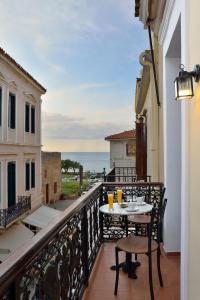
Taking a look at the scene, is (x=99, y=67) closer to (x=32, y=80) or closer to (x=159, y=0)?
(x=32, y=80)

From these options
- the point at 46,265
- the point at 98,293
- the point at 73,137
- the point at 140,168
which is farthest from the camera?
the point at 73,137

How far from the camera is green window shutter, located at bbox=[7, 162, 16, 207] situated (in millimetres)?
10108

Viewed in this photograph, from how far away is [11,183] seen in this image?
407 inches

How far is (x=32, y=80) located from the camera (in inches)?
454

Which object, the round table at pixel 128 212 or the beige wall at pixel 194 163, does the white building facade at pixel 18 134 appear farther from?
the beige wall at pixel 194 163

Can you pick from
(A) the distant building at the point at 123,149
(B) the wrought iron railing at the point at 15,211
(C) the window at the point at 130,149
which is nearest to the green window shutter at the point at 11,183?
(B) the wrought iron railing at the point at 15,211

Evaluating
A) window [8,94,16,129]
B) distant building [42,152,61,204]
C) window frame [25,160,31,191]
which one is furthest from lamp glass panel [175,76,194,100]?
distant building [42,152,61,204]

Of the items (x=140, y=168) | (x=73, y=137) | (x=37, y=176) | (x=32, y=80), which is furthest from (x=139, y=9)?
(x=73, y=137)

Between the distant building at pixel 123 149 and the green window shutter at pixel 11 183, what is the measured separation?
949 cm

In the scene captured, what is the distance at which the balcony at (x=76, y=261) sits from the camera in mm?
1299

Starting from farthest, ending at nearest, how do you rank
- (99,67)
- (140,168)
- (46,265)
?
(99,67), (140,168), (46,265)

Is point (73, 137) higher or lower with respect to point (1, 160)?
higher

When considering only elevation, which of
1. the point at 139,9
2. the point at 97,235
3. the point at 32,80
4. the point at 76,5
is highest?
the point at 76,5

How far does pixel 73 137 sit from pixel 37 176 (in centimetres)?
2155
